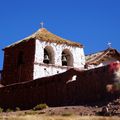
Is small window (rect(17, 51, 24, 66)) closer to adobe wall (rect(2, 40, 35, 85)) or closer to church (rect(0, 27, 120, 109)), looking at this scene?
church (rect(0, 27, 120, 109))

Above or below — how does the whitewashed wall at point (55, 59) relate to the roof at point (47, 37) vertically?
below

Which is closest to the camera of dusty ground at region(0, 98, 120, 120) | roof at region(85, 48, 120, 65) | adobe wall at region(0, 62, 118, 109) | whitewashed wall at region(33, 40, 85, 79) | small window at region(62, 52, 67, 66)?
dusty ground at region(0, 98, 120, 120)

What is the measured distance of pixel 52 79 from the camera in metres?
25.9

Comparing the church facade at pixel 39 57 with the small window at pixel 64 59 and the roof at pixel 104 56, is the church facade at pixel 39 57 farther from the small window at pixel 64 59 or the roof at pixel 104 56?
the roof at pixel 104 56

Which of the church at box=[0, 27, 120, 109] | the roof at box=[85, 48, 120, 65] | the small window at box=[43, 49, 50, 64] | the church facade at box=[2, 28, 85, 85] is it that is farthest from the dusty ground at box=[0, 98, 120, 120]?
the roof at box=[85, 48, 120, 65]

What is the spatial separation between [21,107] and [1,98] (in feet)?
10.2

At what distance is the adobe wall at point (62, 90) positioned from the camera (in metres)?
22.3

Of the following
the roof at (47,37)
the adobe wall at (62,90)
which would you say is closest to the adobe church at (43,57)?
the roof at (47,37)

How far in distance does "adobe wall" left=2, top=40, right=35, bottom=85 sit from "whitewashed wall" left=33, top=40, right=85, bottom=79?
1.36ft

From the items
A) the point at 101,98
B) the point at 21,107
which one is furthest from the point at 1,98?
the point at 101,98

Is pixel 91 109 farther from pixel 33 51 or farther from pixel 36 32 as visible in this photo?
pixel 36 32

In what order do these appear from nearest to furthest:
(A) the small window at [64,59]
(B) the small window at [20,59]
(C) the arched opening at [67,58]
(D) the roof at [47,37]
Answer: (D) the roof at [47,37] → (B) the small window at [20,59] → (A) the small window at [64,59] → (C) the arched opening at [67,58]

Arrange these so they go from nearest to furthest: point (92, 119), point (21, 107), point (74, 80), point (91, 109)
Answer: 1. point (92, 119)
2. point (91, 109)
3. point (74, 80)
4. point (21, 107)

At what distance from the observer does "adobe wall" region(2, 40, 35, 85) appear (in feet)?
113
